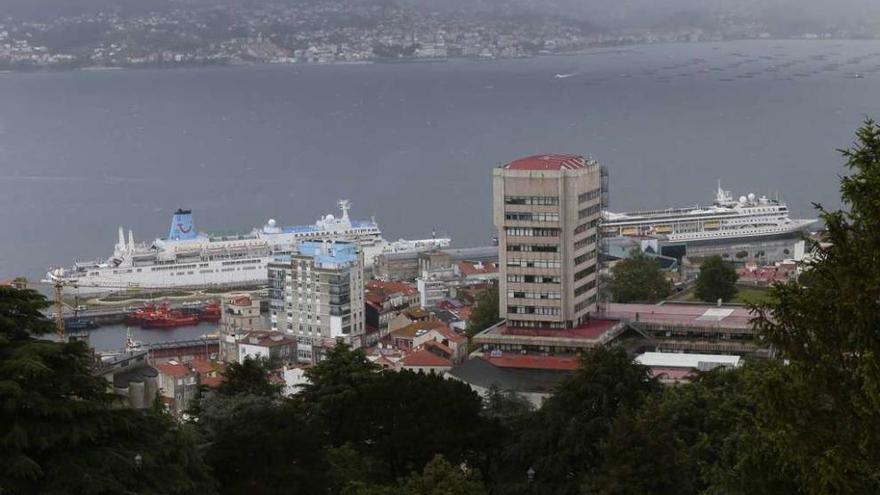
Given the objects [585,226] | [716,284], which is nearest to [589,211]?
[585,226]

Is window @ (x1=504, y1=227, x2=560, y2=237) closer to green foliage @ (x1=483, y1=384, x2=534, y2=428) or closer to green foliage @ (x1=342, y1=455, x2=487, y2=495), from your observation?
green foliage @ (x1=483, y1=384, x2=534, y2=428)

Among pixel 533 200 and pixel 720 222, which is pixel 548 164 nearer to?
pixel 533 200

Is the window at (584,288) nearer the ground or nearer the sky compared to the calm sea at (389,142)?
nearer the ground

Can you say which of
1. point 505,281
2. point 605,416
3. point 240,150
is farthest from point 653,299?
point 240,150

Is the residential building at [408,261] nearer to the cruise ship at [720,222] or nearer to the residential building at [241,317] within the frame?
the cruise ship at [720,222]

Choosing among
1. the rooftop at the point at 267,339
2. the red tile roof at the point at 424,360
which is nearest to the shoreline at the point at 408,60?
the rooftop at the point at 267,339

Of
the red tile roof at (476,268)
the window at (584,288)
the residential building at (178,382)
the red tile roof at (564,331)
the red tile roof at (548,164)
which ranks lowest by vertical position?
the residential building at (178,382)
